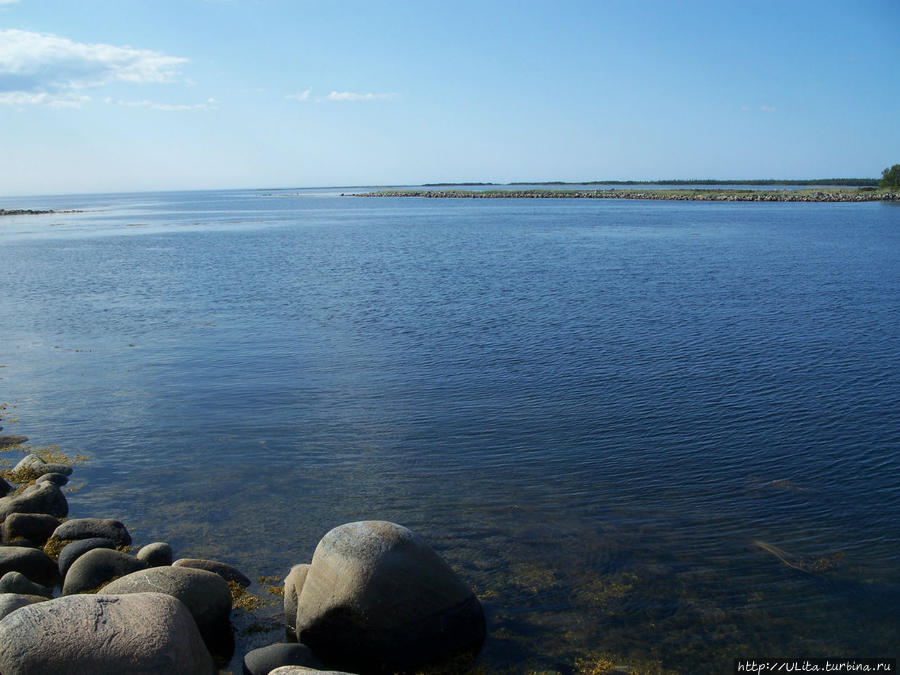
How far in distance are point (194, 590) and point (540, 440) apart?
983 cm

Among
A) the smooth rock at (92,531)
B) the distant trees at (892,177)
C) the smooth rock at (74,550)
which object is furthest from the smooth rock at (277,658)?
the distant trees at (892,177)

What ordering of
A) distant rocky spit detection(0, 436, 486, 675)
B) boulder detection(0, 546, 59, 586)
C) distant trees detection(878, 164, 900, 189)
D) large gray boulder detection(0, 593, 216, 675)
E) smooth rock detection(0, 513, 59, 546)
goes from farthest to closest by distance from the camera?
distant trees detection(878, 164, 900, 189) → smooth rock detection(0, 513, 59, 546) → boulder detection(0, 546, 59, 586) → distant rocky spit detection(0, 436, 486, 675) → large gray boulder detection(0, 593, 216, 675)

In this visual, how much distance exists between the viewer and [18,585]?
36.2 ft

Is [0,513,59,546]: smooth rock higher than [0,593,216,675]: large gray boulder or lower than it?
lower

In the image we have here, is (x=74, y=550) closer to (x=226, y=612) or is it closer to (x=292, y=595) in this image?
(x=226, y=612)

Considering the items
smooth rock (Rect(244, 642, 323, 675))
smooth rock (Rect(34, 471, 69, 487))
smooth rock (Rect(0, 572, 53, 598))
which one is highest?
smooth rock (Rect(0, 572, 53, 598))

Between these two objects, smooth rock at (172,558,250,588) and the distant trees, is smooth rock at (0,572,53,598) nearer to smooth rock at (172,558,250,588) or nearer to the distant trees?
smooth rock at (172,558,250,588)

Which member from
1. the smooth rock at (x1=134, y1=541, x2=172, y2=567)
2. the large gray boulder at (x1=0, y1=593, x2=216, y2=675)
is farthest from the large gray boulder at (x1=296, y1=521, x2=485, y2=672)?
the smooth rock at (x1=134, y1=541, x2=172, y2=567)

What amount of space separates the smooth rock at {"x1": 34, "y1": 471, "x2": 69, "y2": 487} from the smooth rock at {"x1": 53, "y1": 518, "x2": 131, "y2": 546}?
2.91 metres

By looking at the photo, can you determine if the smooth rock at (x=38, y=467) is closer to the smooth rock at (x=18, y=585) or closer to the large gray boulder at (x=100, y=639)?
the smooth rock at (x=18, y=585)

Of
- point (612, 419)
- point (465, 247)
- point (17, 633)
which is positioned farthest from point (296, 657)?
point (465, 247)

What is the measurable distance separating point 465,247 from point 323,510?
58525mm

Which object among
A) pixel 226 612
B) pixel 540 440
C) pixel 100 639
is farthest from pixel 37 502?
pixel 540 440

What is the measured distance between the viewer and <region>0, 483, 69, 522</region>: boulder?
14.2 metres
